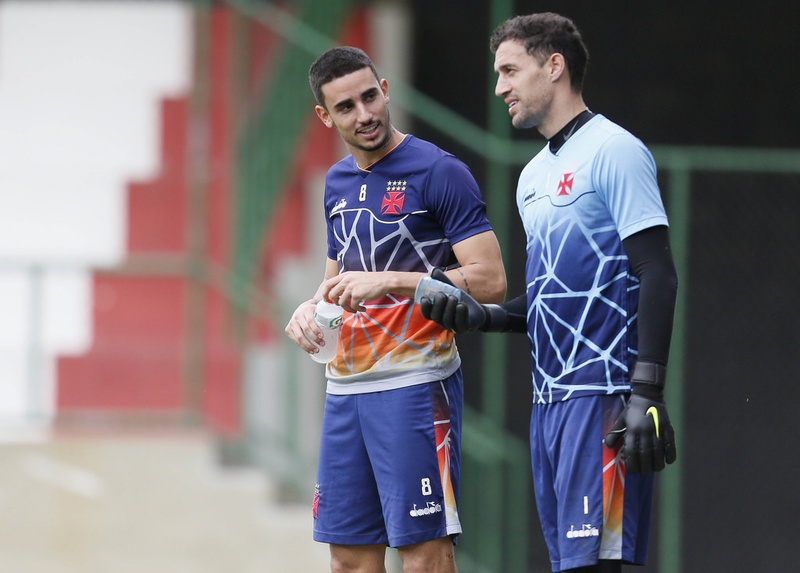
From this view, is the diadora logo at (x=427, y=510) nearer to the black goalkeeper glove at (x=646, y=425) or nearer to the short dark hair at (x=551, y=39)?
the black goalkeeper glove at (x=646, y=425)

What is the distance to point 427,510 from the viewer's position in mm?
4246

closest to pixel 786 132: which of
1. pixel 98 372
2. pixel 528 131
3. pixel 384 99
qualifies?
Answer: pixel 528 131

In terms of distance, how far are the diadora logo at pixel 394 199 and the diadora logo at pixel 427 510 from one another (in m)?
0.85

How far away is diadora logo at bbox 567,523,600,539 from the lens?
3.87m

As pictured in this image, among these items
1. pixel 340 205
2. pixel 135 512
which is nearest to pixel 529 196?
pixel 340 205

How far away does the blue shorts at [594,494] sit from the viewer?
3885 mm

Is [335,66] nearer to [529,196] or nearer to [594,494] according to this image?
[529,196]

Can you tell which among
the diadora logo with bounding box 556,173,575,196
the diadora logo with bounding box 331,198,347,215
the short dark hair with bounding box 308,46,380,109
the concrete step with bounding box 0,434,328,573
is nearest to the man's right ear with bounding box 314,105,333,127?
the short dark hair with bounding box 308,46,380,109

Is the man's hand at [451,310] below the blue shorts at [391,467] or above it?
above

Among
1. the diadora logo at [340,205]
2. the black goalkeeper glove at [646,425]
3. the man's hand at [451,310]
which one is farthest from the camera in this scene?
the diadora logo at [340,205]

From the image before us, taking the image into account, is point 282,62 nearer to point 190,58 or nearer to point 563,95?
point 190,58

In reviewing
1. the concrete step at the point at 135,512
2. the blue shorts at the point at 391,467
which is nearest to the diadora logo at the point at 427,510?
the blue shorts at the point at 391,467

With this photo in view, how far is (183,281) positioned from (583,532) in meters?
8.62

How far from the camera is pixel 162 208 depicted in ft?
41.8
